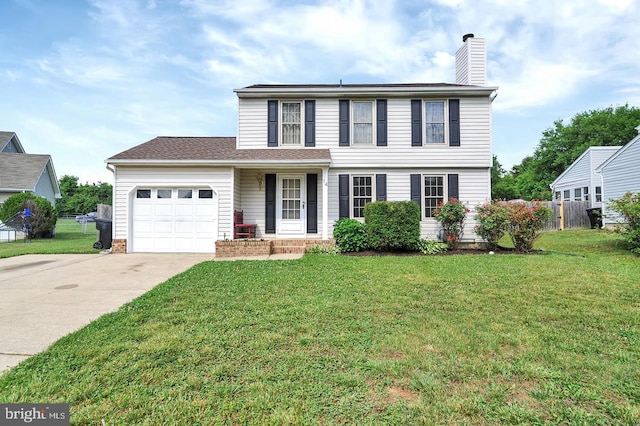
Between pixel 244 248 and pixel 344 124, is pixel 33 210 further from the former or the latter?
pixel 344 124

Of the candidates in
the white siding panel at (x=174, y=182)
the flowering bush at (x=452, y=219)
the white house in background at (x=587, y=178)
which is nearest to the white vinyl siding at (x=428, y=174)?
the flowering bush at (x=452, y=219)

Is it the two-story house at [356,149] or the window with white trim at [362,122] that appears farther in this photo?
the window with white trim at [362,122]

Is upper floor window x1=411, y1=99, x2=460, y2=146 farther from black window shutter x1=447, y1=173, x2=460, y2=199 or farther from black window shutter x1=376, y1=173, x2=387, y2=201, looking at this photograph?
black window shutter x1=376, y1=173, x2=387, y2=201

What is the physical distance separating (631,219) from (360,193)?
7710 millimetres

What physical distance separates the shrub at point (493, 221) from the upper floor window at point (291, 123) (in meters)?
6.47

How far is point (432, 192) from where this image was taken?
10.7 metres

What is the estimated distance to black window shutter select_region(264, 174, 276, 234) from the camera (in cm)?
1071

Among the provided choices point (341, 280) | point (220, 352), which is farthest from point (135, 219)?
point (220, 352)

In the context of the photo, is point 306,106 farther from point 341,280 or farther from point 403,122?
point 341,280

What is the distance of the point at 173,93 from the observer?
49.4ft

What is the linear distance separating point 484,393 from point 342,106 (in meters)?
9.91

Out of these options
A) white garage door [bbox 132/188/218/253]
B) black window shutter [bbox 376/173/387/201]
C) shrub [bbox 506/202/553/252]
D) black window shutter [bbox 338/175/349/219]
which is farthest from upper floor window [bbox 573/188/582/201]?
white garage door [bbox 132/188/218/253]

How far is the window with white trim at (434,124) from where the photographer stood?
10.7m

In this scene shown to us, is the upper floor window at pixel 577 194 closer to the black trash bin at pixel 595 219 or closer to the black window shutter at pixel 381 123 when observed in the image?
the black trash bin at pixel 595 219
